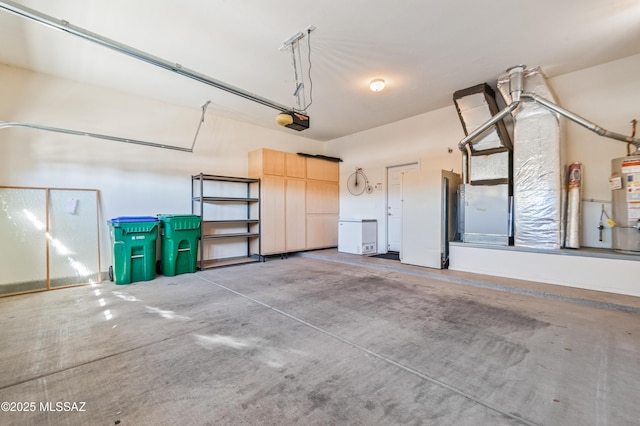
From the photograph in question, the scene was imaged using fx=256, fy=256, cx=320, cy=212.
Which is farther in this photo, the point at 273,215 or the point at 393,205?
the point at 393,205

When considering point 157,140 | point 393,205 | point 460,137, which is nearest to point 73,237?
point 157,140

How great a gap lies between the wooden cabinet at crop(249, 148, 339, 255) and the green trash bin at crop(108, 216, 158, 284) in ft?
6.66

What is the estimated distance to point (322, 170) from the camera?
6.68 m

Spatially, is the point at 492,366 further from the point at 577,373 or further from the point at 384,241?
the point at 384,241

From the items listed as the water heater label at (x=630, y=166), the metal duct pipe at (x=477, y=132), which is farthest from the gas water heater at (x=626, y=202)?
the metal duct pipe at (x=477, y=132)

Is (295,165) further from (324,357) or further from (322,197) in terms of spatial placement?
(324,357)

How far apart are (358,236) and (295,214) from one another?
5.10 ft

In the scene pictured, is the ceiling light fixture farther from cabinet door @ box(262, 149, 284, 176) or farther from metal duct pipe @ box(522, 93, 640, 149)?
cabinet door @ box(262, 149, 284, 176)

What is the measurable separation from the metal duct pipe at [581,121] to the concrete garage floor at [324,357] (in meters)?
1.90

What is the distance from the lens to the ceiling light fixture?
3.98 m

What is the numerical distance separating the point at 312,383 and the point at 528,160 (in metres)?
4.07

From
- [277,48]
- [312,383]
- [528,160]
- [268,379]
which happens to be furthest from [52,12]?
[528,160]

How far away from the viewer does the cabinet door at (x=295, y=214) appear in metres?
5.91

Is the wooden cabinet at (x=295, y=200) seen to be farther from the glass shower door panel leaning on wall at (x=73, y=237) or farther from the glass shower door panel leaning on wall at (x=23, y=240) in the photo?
the glass shower door panel leaning on wall at (x=23, y=240)
